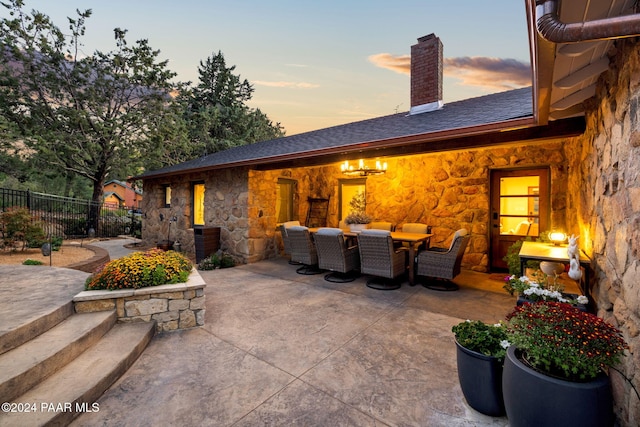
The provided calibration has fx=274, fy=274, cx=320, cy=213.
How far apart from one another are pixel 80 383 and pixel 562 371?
3006mm

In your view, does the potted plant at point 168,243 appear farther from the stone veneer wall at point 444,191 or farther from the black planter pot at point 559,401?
the black planter pot at point 559,401

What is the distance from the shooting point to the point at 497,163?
548 cm

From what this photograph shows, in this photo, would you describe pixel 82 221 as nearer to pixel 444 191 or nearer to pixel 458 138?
pixel 444 191

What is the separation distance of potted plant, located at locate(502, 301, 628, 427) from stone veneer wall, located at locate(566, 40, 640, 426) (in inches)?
9.3

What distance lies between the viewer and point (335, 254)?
486cm

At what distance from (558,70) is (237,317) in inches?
150

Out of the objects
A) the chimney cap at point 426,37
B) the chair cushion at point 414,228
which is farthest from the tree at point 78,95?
the chair cushion at point 414,228

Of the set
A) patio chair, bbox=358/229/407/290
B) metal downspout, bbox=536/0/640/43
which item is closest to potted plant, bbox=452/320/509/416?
metal downspout, bbox=536/0/640/43

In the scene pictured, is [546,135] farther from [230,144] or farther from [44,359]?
[230,144]

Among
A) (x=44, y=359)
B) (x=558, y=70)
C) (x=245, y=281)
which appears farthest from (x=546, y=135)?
(x=44, y=359)

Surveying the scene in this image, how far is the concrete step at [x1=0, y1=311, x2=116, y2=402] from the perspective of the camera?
1.78 meters

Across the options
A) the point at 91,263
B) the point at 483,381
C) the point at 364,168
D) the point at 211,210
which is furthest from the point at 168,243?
the point at 483,381

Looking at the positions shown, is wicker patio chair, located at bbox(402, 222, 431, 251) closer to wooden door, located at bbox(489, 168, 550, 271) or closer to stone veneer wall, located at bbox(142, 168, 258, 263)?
wooden door, located at bbox(489, 168, 550, 271)

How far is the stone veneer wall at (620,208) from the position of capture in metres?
1.45
